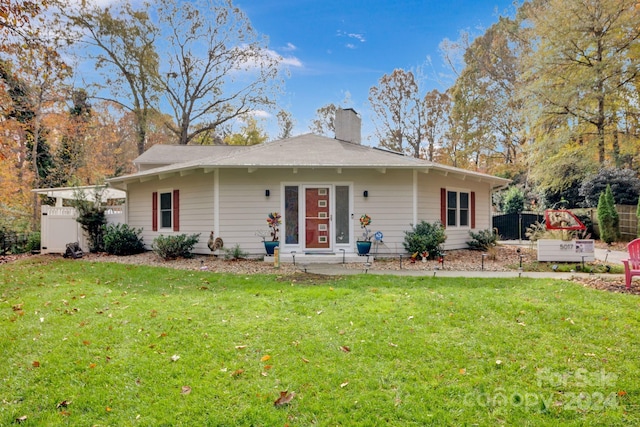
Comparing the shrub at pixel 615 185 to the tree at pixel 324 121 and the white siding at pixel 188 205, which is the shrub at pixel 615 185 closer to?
the white siding at pixel 188 205

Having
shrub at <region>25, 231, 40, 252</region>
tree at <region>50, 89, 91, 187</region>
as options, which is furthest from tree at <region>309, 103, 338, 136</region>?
shrub at <region>25, 231, 40, 252</region>

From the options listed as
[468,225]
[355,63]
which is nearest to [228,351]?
[468,225]

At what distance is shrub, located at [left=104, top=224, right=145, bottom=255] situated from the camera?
10.7 m

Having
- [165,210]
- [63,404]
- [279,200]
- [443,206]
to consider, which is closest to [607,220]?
[443,206]

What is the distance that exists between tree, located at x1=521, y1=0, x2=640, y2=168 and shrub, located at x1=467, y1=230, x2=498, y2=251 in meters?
9.05

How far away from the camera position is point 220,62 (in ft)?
77.0

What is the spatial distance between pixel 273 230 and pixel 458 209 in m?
6.18

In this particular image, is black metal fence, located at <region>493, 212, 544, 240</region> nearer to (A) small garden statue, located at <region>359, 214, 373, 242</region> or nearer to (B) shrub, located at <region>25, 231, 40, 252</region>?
(A) small garden statue, located at <region>359, 214, 373, 242</region>

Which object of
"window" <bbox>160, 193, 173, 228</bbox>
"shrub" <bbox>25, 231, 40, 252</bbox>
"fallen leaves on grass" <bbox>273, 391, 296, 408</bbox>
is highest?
"window" <bbox>160, 193, 173, 228</bbox>

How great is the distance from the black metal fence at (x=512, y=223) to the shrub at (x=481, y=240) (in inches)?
283

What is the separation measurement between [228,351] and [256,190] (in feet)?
21.8

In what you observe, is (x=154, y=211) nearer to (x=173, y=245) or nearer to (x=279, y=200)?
(x=173, y=245)

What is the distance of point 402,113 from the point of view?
89.2 ft

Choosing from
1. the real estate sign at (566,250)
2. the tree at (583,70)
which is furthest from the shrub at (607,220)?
the real estate sign at (566,250)
